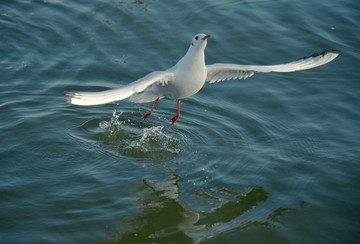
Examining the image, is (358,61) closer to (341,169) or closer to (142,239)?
(341,169)

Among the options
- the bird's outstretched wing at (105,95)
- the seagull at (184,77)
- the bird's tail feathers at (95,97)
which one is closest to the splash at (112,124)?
the seagull at (184,77)

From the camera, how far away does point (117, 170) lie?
736cm

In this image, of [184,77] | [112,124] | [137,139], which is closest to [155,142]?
[137,139]

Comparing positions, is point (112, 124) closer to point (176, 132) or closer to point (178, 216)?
point (176, 132)

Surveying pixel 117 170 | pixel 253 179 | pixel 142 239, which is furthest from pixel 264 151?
pixel 142 239

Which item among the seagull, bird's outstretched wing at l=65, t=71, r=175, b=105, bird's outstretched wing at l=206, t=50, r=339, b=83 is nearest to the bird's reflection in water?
the seagull

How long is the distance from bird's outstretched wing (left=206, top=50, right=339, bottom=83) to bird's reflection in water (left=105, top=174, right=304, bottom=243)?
184 centimetres

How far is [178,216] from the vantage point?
21.3ft

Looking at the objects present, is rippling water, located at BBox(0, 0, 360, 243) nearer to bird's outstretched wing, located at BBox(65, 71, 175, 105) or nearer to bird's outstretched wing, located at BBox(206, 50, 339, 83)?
bird's outstretched wing, located at BBox(206, 50, 339, 83)

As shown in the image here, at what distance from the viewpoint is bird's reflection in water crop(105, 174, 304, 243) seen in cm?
607

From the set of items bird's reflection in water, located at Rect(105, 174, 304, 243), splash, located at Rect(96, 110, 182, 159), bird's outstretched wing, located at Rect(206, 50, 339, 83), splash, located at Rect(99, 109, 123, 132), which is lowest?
bird's reflection in water, located at Rect(105, 174, 304, 243)

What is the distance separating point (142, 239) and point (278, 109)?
4302 millimetres

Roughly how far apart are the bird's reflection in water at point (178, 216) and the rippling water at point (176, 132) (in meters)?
0.02

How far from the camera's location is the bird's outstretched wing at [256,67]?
771 centimetres
